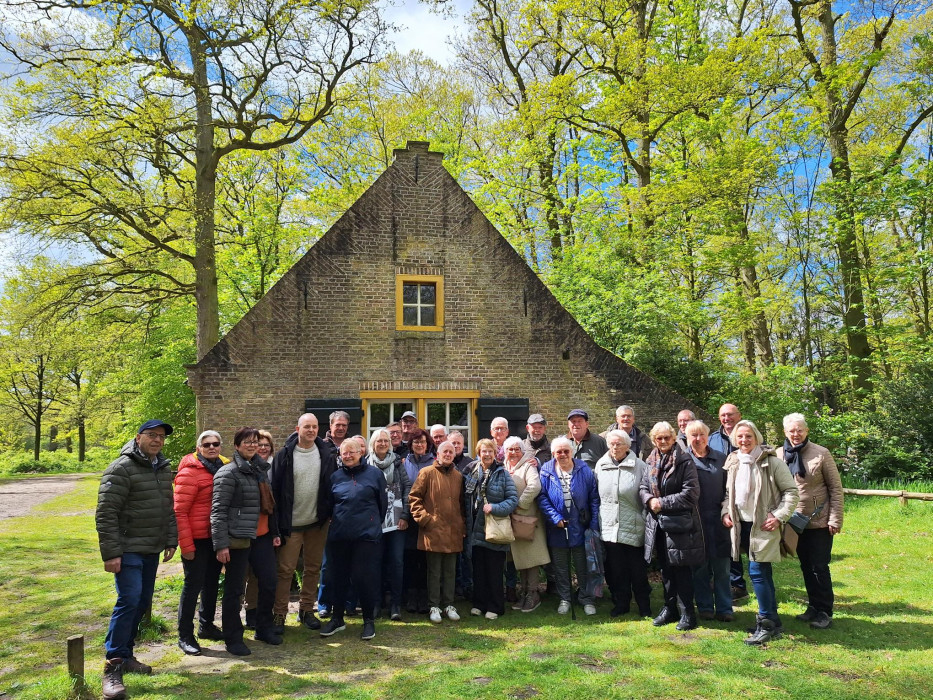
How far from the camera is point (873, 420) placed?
1179 cm

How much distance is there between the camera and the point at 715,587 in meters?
5.67

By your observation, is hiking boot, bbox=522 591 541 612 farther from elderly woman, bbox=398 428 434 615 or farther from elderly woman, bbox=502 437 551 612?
elderly woman, bbox=398 428 434 615

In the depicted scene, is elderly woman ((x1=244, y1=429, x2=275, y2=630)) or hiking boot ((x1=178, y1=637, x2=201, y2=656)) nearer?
hiking boot ((x1=178, y1=637, x2=201, y2=656))

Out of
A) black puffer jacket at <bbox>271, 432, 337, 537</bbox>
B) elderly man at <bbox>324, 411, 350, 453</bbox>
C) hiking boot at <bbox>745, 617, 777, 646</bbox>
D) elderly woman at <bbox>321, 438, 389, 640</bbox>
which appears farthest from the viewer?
elderly man at <bbox>324, 411, 350, 453</bbox>

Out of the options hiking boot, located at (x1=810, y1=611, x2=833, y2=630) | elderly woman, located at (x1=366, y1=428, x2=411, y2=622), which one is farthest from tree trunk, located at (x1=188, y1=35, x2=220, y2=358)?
hiking boot, located at (x1=810, y1=611, x2=833, y2=630)

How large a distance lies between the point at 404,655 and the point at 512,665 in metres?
0.92

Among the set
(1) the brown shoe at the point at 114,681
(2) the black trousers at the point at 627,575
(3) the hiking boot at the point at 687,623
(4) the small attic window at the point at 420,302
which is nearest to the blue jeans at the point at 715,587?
(3) the hiking boot at the point at 687,623

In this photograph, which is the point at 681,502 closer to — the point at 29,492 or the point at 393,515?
the point at 393,515

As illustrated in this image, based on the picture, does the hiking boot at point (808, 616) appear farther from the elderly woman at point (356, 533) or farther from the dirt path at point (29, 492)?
the dirt path at point (29, 492)

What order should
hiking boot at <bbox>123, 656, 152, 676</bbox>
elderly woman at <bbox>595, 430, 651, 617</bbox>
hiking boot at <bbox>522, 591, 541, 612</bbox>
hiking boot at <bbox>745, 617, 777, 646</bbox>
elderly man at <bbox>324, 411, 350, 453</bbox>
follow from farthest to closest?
elderly man at <bbox>324, 411, 350, 453</bbox> < hiking boot at <bbox>522, 591, 541, 612</bbox> < elderly woman at <bbox>595, 430, 651, 617</bbox> < hiking boot at <bbox>745, 617, 777, 646</bbox> < hiking boot at <bbox>123, 656, 152, 676</bbox>

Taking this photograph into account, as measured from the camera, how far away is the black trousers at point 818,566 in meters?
5.27

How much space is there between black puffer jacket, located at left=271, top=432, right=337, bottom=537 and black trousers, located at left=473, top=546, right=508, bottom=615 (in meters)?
1.51

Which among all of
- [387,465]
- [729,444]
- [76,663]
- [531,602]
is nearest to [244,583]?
[76,663]

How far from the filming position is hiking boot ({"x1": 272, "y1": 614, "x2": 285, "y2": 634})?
5.43 meters
